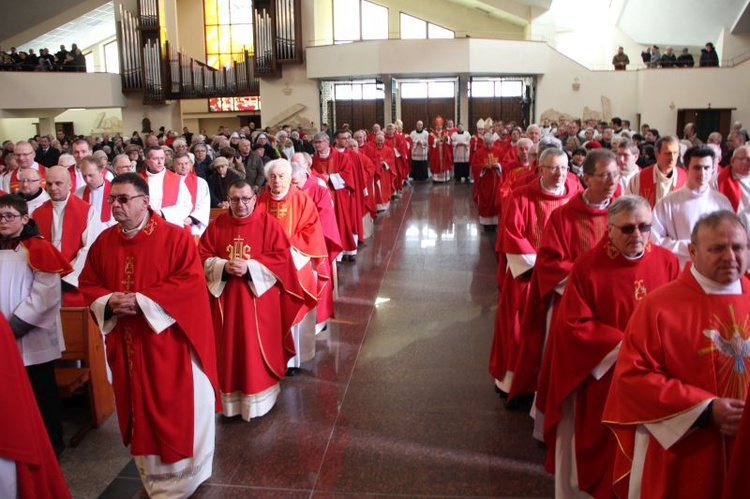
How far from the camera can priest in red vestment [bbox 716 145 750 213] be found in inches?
231

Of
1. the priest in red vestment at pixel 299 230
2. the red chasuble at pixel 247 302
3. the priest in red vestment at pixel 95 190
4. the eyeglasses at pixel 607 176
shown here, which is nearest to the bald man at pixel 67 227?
the priest in red vestment at pixel 95 190

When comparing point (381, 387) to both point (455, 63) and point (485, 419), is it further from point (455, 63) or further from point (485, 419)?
point (455, 63)

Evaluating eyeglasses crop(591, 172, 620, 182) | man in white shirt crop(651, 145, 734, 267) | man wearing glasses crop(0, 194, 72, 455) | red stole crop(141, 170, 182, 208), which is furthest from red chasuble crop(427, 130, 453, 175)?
man wearing glasses crop(0, 194, 72, 455)

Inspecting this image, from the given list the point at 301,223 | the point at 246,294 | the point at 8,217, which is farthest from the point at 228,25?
the point at 8,217

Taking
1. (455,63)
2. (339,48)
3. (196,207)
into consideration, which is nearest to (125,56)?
(339,48)

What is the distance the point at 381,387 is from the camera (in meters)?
5.98

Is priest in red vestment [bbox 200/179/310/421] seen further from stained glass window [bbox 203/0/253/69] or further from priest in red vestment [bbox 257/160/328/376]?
stained glass window [bbox 203/0/253/69]

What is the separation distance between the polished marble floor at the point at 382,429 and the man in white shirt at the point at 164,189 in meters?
2.01

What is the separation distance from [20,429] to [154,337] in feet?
3.99

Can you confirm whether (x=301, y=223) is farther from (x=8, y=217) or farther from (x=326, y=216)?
(x=8, y=217)

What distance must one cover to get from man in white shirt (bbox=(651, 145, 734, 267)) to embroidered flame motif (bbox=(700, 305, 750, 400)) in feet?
7.44

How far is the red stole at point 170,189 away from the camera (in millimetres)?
7523

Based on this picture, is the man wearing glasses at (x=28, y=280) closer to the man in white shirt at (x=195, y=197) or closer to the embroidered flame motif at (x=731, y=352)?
the man in white shirt at (x=195, y=197)

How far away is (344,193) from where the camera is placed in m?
10.6
